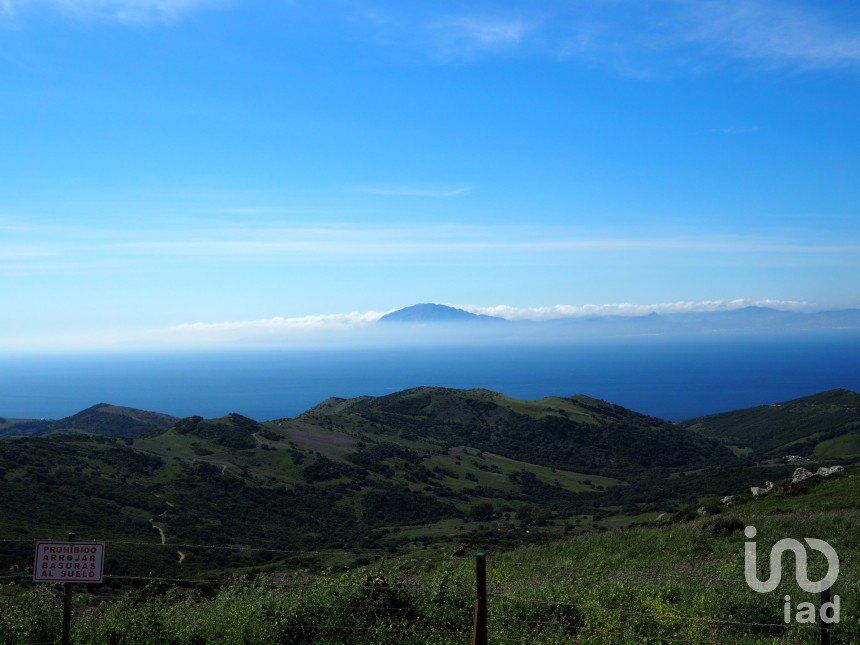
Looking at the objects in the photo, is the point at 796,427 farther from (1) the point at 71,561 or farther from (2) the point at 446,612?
(1) the point at 71,561

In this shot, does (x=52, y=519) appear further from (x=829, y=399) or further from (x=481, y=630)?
(x=829, y=399)

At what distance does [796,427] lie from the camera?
14438 centimetres

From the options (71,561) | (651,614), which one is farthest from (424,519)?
(71,561)

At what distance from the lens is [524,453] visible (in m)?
130

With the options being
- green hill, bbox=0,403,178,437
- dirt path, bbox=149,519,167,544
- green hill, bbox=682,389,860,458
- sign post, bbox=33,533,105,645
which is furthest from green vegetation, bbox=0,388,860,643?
green hill, bbox=0,403,178,437

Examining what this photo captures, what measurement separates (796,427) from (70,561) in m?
167

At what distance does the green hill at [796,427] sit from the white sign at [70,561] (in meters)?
114

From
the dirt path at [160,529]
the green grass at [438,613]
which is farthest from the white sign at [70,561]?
the dirt path at [160,529]

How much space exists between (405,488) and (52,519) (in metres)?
50.5

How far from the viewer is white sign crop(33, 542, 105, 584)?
Result: 745 cm

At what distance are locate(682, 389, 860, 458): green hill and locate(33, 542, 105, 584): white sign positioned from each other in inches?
4497

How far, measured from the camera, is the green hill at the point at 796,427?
351 feet

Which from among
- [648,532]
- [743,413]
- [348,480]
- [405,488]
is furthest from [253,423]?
[743,413]

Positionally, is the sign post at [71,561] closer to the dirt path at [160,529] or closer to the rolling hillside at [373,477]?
the rolling hillside at [373,477]
